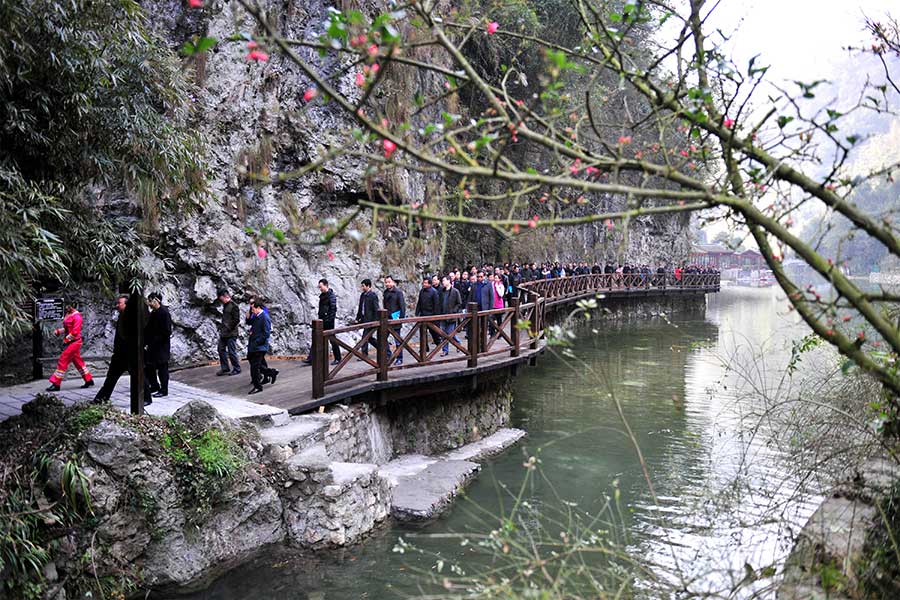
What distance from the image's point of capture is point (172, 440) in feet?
23.1

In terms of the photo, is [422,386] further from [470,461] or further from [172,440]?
[172,440]

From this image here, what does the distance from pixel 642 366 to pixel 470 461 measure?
12101 mm

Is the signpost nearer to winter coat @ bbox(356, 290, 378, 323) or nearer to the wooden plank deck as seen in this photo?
the wooden plank deck

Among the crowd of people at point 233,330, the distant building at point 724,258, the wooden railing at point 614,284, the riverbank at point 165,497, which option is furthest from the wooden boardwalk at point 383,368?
the distant building at point 724,258

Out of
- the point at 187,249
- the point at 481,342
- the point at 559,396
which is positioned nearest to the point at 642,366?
the point at 559,396

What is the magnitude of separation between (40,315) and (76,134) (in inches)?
171

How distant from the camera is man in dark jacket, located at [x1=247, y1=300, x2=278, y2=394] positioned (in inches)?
389

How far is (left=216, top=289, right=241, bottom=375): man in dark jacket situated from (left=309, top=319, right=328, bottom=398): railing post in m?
2.53

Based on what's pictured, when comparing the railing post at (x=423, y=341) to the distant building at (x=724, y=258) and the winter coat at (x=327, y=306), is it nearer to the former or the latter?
the winter coat at (x=327, y=306)

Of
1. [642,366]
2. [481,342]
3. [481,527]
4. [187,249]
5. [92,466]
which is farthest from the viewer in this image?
[642,366]

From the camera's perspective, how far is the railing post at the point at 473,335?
11680 mm

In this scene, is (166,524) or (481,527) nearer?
(166,524)

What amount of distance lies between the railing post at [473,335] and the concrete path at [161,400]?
12.8 ft

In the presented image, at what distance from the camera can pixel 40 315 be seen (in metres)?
10.1
